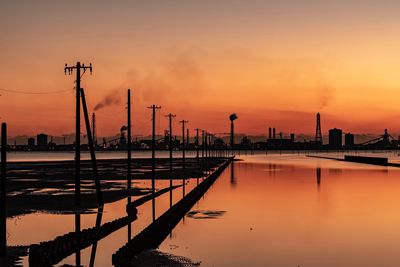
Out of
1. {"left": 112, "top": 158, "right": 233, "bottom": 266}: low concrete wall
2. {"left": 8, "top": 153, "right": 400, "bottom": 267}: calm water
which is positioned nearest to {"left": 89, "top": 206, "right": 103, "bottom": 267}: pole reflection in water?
{"left": 8, "top": 153, "right": 400, "bottom": 267}: calm water

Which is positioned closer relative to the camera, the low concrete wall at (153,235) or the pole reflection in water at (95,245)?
the low concrete wall at (153,235)

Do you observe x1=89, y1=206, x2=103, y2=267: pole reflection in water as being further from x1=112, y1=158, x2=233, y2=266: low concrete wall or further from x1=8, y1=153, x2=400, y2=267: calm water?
x1=112, y1=158, x2=233, y2=266: low concrete wall

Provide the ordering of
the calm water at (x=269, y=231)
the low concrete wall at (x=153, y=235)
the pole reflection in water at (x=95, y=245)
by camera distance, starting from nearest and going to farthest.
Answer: the low concrete wall at (x=153, y=235)
the pole reflection in water at (x=95, y=245)
the calm water at (x=269, y=231)

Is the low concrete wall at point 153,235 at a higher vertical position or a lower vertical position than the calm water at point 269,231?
higher

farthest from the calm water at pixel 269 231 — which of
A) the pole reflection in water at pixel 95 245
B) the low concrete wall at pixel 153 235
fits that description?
the low concrete wall at pixel 153 235

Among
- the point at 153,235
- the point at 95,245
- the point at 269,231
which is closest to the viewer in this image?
the point at 95,245

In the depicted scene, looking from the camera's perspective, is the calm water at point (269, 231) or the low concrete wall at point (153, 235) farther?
the calm water at point (269, 231)

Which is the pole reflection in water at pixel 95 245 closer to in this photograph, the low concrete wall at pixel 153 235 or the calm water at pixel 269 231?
the calm water at pixel 269 231

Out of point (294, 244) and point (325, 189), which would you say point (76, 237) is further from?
point (325, 189)

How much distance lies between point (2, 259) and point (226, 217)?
1835 cm

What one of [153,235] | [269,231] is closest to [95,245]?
[153,235]

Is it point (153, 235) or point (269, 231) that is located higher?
point (153, 235)

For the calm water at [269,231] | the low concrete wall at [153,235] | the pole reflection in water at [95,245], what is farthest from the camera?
the calm water at [269,231]

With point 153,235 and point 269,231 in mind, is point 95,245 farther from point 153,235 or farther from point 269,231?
point 269,231
